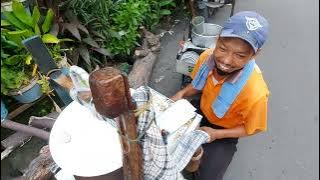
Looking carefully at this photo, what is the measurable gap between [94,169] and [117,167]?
0.21ft

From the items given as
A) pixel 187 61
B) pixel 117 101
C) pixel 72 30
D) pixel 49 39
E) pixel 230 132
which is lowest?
pixel 187 61

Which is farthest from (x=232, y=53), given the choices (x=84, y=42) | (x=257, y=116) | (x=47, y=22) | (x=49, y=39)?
(x=84, y=42)

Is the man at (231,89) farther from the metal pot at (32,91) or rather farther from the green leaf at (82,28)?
the green leaf at (82,28)

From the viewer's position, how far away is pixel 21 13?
203 centimetres

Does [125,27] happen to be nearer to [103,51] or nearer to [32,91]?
[103,51]

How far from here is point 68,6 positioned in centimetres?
277

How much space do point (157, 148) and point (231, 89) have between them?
861mm

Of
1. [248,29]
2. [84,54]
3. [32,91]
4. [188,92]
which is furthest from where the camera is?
[84,54]

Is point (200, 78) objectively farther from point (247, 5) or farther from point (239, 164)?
point (247, 5)

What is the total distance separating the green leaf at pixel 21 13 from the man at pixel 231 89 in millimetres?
Answer: 1050

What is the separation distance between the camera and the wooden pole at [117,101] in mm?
740

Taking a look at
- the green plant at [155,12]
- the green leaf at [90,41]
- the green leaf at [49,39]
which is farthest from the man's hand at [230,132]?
the green plant at [155,12]

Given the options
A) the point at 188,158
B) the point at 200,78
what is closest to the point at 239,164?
the point at 200,78

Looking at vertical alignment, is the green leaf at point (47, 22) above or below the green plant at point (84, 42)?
above
